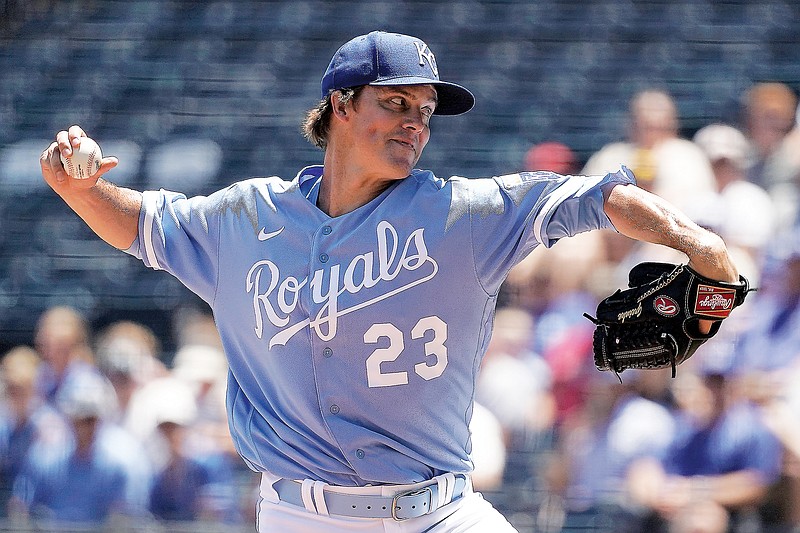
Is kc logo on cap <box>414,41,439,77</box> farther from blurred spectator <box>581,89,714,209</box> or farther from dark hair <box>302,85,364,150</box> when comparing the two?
blurred spectator <box>581,89,714,209</box>

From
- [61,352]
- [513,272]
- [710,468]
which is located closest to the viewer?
[710,468]

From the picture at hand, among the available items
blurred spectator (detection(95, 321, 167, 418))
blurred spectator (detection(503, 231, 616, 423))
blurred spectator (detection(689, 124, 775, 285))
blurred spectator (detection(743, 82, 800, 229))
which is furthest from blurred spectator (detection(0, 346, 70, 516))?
blurred spectator (detection(743, 82, 800, 229))

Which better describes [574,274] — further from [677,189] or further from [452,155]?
[452,155]

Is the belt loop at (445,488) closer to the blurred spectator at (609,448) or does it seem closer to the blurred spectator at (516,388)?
the blurred spectator at (609,448)

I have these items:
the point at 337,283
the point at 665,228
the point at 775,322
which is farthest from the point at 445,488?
the point at 775,322

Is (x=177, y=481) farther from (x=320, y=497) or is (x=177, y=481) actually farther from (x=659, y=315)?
(x=659, y=315)

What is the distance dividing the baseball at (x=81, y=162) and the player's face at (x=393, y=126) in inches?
21.7

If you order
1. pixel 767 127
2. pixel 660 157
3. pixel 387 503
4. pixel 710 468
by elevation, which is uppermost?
pixel 767 127

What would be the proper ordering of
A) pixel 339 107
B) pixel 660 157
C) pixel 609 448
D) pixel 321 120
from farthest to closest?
1. pixel 660 157
2. pixel 609 448
3. pixel 321 120
4. pixel 339 107

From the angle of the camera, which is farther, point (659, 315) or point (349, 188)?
point (349, 188)

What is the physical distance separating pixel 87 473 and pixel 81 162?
102 inches

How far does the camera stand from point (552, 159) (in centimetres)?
556

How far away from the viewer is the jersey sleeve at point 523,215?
7.45ft

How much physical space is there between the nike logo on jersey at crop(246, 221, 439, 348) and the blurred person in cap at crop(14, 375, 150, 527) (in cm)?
248
